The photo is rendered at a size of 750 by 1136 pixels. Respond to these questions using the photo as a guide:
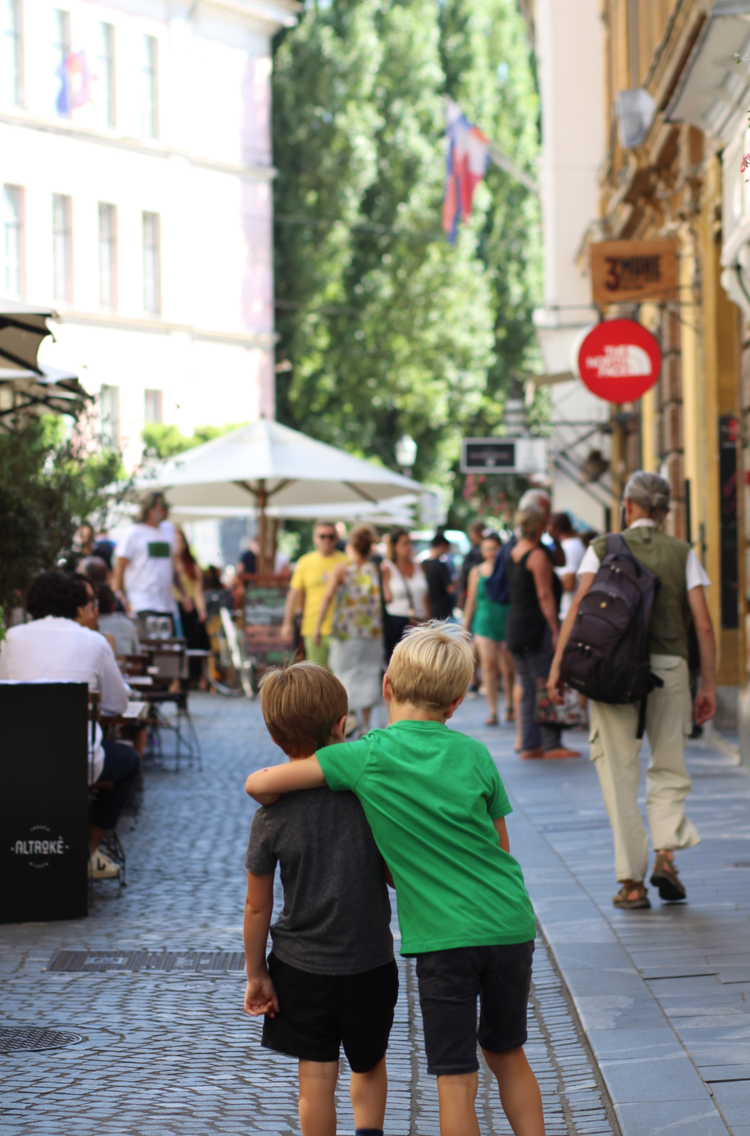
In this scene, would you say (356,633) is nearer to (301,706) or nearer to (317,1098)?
(301,706)

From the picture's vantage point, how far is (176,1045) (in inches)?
190

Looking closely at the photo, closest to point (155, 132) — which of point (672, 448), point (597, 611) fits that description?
point (672, 448)

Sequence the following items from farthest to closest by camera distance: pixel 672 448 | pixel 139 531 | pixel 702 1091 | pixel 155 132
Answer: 1. pixel 155 132
2. pixel 672 448
3. pixel 139 531
4. pixel 702 1091

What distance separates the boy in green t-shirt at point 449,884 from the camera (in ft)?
10.8

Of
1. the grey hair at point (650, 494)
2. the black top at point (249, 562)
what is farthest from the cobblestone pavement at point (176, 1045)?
the black top at point (249, 562)

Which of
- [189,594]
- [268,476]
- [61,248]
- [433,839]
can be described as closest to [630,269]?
[268,476]

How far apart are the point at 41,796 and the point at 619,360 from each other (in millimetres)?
9026

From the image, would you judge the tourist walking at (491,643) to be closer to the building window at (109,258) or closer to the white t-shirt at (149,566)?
the white t-shirt at (149,566)

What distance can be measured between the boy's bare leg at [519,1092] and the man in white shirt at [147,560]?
32.9 feet

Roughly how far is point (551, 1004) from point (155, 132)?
35.7m

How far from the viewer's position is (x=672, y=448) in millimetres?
15086

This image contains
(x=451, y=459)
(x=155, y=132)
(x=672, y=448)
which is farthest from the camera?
(x=451, y=459)

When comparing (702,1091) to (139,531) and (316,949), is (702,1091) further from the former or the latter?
(139,531)

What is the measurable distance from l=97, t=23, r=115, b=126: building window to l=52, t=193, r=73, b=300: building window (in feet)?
7.92
